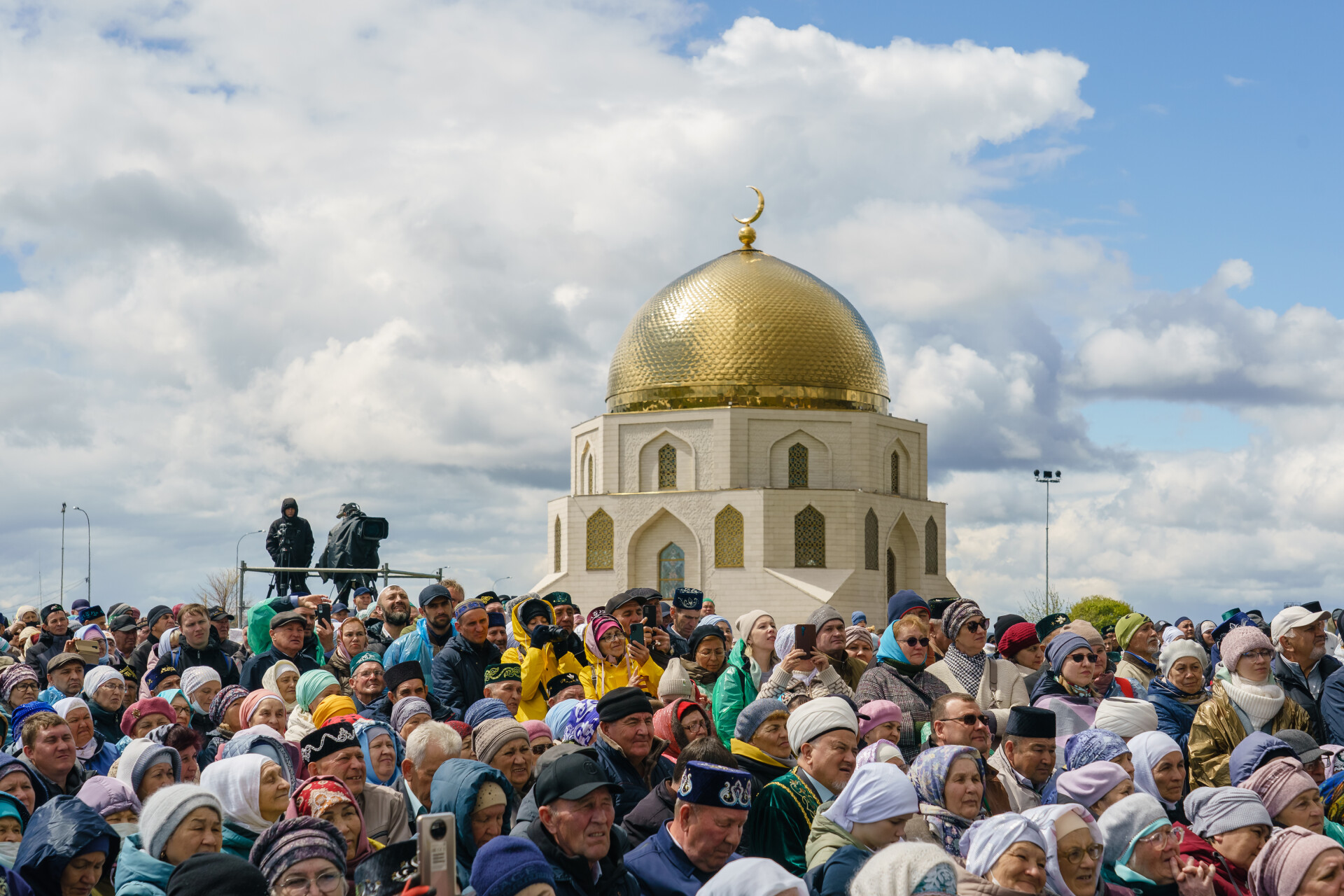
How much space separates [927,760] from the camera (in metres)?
4.64

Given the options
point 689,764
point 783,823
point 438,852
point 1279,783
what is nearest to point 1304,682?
point 1279,783

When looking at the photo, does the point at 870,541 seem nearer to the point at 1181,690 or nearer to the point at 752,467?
the point at 752,467

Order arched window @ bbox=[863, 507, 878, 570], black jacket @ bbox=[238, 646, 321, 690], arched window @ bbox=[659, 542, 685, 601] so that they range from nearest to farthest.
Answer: black jacket @ bbox=[238, 646, 321, 690]
arched window @ bbox=[863, 507, 878, 570]
arched window @ bbox=[659, 542, 685, 601]

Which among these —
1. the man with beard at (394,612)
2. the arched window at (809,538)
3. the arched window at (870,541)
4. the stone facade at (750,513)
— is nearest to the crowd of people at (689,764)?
the man with beard at (394,612)

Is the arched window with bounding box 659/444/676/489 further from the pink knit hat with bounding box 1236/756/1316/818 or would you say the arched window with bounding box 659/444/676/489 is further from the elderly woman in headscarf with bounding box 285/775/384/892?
the elderly woman in headscarf with bounding box 285/775/384/892

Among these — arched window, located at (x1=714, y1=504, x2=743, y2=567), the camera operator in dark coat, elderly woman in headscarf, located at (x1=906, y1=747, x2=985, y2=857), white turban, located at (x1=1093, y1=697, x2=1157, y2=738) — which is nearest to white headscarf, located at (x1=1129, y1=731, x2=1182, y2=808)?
white turban, located at (x1=1093, y1=697, x2=1157, y2=738)

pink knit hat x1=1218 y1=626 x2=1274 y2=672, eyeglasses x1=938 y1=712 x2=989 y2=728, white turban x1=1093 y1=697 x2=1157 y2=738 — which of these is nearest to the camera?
eyeglasses x1=938 y1=712 x2=989 y2=728

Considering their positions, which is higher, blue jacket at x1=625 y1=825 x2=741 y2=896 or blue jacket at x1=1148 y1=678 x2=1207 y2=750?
blue jacket at x1=1148 y1=678 x2=1207 y2=750

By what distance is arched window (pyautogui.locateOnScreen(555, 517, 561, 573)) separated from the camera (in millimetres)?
34312

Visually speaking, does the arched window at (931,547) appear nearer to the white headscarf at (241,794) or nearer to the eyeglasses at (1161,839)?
the eyeglasses at (1161,839)

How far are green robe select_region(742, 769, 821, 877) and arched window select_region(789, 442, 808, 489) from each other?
27.1 metres

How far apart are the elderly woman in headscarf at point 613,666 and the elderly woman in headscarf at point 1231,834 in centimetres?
347

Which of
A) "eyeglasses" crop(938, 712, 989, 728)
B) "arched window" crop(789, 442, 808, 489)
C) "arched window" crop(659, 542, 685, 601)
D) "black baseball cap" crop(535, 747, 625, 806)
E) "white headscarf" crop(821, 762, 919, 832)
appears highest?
"arched window" crop(789, 442, 808, 489)

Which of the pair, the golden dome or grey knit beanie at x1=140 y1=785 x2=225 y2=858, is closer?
grey knit beanie at x1=140 y1=785 x2=225 y2=858
